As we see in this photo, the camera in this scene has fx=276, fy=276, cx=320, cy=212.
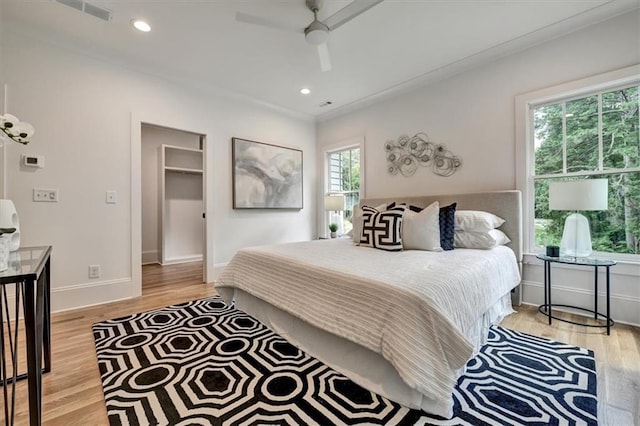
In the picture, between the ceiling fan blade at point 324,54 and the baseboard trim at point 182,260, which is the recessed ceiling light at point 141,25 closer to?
the ceiling fan blade at point 324,54

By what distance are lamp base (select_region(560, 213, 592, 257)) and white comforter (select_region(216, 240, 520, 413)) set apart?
0.49 metres

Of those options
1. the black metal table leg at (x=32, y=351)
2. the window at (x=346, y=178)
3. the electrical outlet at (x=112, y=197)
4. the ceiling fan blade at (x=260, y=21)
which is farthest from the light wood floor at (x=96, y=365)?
the window at (x=346, y=178)

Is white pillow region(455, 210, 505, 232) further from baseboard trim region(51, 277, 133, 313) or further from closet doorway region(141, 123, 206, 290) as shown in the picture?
closet doorway region(141, 123, 206, 290)

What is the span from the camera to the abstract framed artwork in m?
3.98

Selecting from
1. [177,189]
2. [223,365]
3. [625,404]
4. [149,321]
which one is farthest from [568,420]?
[177,189]

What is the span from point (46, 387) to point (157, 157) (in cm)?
441

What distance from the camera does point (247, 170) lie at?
4.05 metres

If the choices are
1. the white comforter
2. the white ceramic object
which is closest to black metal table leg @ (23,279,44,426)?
the white ceramic object

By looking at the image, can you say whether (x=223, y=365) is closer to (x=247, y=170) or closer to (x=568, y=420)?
(x=568, y=420)

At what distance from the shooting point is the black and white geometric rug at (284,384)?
129 cm

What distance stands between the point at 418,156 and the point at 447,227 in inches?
52.1

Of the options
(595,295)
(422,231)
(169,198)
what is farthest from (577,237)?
(169,198)

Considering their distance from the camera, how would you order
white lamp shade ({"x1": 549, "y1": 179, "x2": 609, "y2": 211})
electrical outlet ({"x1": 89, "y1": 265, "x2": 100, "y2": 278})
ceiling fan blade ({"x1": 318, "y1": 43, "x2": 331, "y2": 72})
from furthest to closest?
electrical outlet ({"x1": 89, "y1": 265, "x2": 100, "y2": 278}) → ceiling fan blade ({"x1": 318, "y1": 43, "x2": 331, "y2": 72}) → white lamp shade ({"x1": 549, "y1": 179, "x2": 609, "y2": 211})

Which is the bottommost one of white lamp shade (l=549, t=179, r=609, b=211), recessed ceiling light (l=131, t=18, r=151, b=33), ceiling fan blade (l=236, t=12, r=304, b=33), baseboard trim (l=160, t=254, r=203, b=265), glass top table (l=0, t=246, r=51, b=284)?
baseboard trim (l=160, t=254, r=203, b=265)
